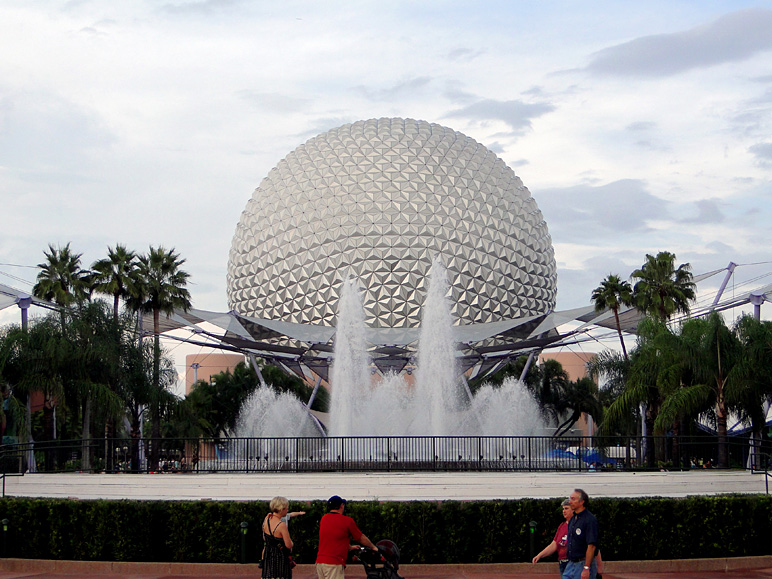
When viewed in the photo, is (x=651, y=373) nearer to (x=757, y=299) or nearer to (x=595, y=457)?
(x=757, y=299)

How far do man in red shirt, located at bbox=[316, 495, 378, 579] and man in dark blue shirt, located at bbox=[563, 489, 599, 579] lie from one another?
7.24ft

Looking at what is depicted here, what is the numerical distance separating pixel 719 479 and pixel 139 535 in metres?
12.0

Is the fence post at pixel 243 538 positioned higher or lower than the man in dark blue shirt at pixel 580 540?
lower

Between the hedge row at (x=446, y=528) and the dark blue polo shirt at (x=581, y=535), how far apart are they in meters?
5.33

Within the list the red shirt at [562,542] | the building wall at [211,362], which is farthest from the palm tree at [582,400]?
the building wall at [211,362]

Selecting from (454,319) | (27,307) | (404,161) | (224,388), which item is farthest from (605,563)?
(224,388)

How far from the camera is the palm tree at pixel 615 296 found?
41875mm

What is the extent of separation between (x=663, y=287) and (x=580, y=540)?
3159cm

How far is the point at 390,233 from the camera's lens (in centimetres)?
4762

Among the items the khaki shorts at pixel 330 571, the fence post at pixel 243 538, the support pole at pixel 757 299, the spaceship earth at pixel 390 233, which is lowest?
the fence post at pixel 243 538

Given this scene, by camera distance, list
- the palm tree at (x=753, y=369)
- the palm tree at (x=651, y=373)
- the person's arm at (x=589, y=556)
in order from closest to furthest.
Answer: the person's arm at (x=589, y=556), the palm tree at (x=753, y=369), the palm tree at (x=651, y=373)

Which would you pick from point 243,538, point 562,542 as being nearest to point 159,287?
point 243,538

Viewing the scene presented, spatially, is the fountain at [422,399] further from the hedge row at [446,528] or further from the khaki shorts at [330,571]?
the khaki shorts at [330,571]

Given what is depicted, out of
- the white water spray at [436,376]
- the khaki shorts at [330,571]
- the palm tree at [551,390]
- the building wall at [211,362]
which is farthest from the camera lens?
the building wall at [211,362]
